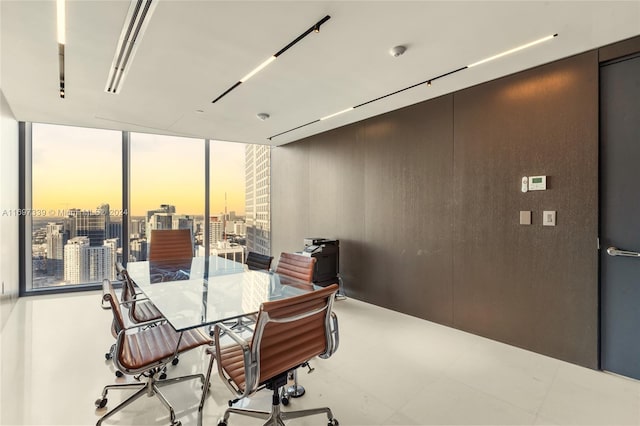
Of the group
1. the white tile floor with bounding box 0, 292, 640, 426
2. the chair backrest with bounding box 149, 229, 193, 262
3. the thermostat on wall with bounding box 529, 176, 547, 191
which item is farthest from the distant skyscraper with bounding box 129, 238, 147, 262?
the thermostat on wall with bounding box 529, 176, 547, 191

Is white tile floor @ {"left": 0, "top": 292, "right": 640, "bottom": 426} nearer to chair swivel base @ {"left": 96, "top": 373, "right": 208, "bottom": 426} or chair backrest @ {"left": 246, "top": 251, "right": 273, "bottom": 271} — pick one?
chair swivel base @ {"left": 96, "top": 373, "right": 208, "bottom": 426}

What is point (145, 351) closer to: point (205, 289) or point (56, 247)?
point (205, 289)

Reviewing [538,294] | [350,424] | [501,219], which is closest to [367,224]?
[501,219]

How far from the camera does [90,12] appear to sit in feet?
6.76

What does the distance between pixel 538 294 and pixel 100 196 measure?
647 centimetres

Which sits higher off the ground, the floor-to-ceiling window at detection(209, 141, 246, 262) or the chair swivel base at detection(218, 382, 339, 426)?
the floor-to-ceiling window at detection(209, 141, 246, 262)

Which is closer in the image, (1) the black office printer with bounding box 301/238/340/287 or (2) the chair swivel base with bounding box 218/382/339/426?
(2) the chair swivel base with bounding box 218/382/339/426

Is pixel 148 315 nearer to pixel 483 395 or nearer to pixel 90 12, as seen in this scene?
pixel 90 12

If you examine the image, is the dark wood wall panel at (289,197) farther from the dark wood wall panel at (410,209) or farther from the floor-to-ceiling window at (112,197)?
the dark wood wall panel at (410,209)

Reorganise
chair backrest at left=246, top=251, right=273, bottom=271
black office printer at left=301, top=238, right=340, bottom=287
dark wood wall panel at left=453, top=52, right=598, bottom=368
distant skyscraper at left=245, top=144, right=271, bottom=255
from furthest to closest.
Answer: distant skyscraper at left=245, top=144, right=271, bottom=255, black office printer at left=301, top=238, right=340, bottom=287, chair backrest at left=246, top=251, right=273, bottom=271, dark wood wall panel at left=453, top=52, right=598, bottom=368

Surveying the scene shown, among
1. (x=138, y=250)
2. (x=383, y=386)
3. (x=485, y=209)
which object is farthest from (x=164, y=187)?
(x=485, y=209)

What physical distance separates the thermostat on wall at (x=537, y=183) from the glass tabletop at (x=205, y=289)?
7.58 ft

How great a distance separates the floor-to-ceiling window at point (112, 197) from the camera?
4.88 m

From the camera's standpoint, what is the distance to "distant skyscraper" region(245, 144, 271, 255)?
6621 mm
